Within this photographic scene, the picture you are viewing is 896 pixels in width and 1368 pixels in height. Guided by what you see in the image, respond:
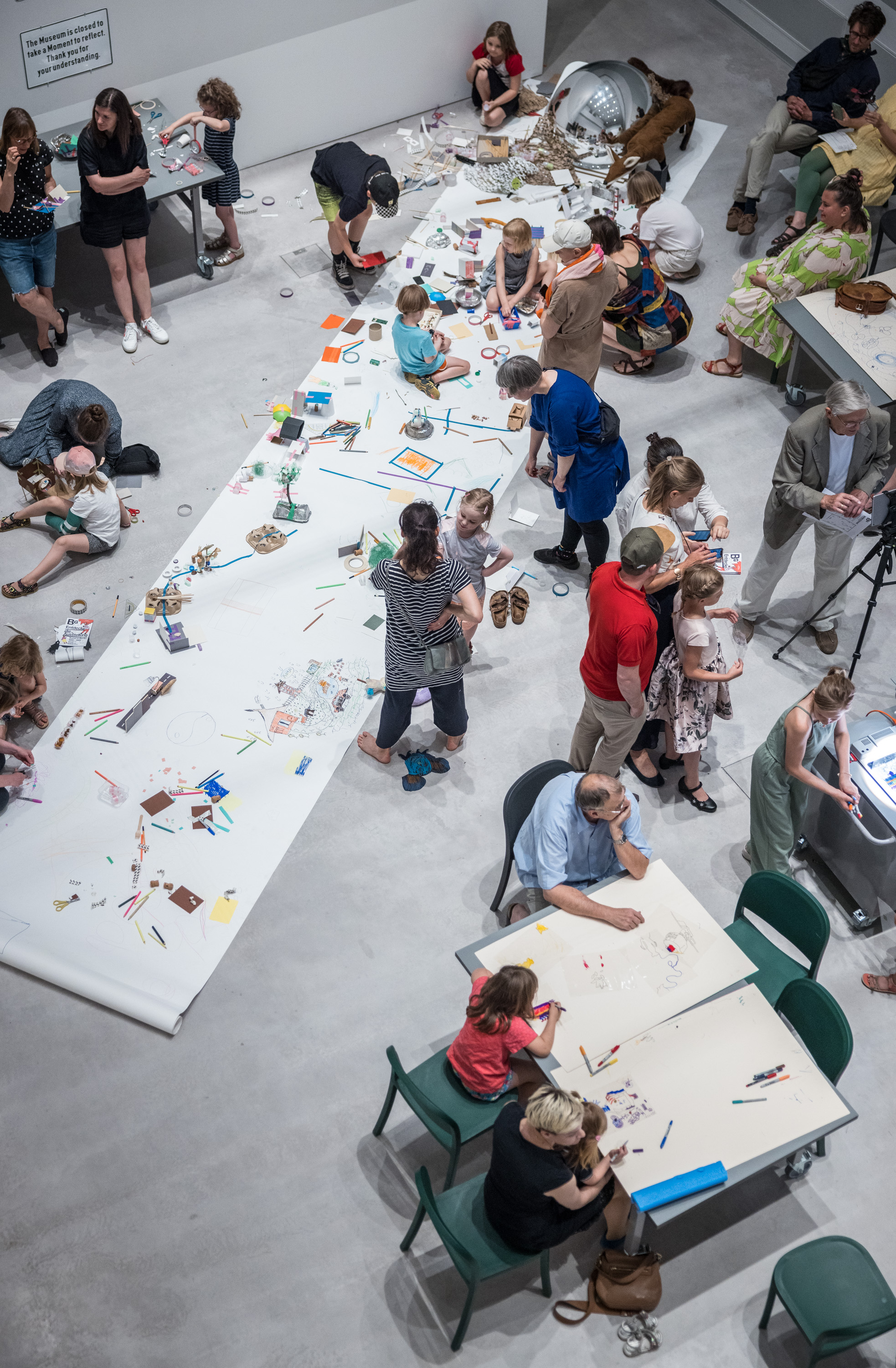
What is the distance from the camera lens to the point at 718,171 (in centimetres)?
915

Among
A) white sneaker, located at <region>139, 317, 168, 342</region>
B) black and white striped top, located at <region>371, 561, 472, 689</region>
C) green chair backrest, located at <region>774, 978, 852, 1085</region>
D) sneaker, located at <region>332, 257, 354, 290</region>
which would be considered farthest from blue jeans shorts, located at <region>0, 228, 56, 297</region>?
green chair backrest, located at <region>774, 978, 852, 1085</region>

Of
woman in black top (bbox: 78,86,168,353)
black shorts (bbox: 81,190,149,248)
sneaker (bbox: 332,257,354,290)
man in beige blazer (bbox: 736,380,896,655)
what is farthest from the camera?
sneaker (bbox: 332,257,354,290)

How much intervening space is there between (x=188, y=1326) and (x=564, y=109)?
8.95m

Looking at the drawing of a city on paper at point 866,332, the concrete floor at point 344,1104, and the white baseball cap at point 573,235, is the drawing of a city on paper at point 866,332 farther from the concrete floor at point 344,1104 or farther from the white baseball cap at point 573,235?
the white baseball cap at point 573,235

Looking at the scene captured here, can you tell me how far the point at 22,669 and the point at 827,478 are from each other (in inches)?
158

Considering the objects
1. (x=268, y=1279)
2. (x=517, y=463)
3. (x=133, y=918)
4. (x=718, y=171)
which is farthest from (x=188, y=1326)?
(x=718, y=171)

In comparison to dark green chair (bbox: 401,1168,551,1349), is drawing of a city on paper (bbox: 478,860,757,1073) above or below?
above

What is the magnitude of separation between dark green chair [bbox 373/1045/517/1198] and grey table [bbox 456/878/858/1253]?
291mm

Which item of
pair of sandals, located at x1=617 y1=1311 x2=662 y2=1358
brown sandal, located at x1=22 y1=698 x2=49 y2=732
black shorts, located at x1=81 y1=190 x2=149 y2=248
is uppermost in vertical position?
black shorts, located at x1=81 y1=190 x2=149 y2=248

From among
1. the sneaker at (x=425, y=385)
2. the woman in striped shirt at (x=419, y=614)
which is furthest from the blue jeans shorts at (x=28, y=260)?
the woman in striped shirt at (x=419, y=614)

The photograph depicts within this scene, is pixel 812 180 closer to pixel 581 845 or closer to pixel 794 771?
pixel 794 771

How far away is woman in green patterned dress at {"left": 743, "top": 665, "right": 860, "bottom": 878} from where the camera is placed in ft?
15.1

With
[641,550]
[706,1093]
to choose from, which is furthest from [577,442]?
[706,1093]

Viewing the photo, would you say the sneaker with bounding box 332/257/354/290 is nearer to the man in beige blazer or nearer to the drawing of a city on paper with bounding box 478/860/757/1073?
the man in beige blazer
